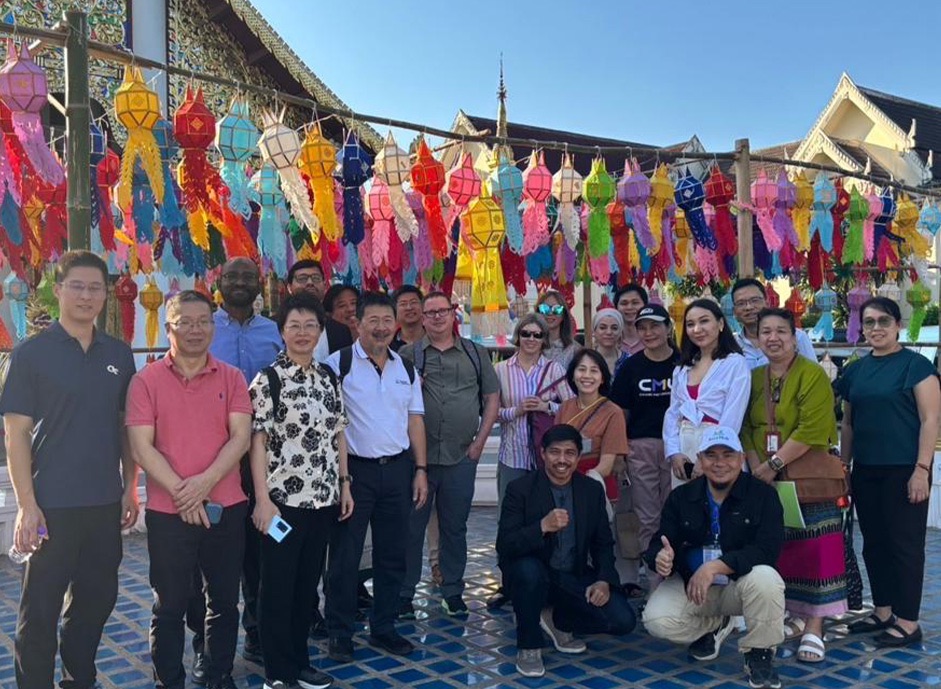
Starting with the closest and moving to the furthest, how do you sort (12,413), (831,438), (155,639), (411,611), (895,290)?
1. (12,413)
2. (155,639)
3. (831,438)
4. (411,611)
5. (895,290)

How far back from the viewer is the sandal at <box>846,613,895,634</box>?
3.55m

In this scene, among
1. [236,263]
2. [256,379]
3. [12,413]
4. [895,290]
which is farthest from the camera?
[895,290]

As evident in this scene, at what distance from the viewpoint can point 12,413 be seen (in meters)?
2.51

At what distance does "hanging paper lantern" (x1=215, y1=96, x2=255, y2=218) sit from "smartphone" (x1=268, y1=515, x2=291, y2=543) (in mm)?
1791

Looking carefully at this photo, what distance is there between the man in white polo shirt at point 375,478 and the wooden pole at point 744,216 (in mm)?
2961

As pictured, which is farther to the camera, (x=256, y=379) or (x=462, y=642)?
(x=462, y=642)

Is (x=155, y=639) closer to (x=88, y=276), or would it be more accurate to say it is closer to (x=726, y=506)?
(x=88, y=276)

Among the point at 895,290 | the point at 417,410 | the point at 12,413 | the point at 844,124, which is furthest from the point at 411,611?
the point at 844,124

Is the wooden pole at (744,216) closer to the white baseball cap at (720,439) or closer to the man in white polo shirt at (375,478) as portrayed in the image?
the white baseball cap at (720,439)

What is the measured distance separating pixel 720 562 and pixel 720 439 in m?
0.44

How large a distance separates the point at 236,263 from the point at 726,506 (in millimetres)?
2043

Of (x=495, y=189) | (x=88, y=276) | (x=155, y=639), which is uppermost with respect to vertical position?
(x=495, y=189)

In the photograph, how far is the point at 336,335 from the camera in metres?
3.76

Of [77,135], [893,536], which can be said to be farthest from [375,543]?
[893,536]
